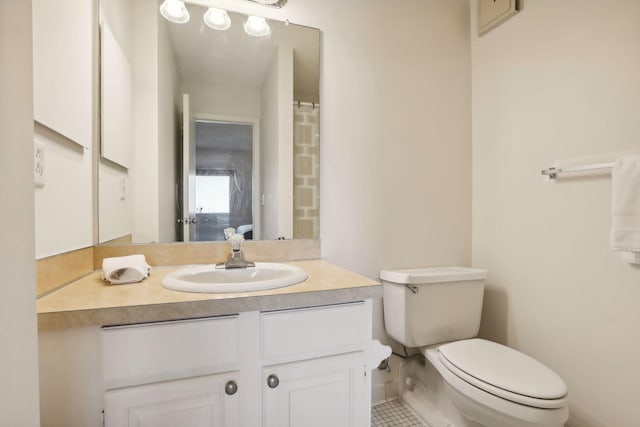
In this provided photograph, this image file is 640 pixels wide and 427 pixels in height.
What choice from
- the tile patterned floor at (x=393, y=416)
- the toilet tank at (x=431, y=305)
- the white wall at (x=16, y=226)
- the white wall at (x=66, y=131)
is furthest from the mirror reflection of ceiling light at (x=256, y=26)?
the tile patterned floor at (x=393, y=416)

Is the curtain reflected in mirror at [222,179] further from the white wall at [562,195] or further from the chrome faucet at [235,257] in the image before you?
the white wall at [562,195]

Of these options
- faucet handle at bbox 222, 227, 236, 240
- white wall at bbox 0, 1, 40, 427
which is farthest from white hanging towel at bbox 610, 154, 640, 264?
white wall at bbox 0, 1, 40, 427

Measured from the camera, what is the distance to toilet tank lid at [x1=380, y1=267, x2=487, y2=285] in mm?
1471

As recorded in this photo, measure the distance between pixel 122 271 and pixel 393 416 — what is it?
143cm

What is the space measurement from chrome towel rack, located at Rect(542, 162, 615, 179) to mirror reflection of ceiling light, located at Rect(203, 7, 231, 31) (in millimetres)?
1574

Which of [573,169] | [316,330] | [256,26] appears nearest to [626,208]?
[573,169]

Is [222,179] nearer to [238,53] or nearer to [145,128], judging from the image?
[145,128]

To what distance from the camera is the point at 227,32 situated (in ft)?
4.58

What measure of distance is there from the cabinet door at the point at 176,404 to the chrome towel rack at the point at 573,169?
1.48 meters

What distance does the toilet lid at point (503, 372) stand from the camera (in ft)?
3.44

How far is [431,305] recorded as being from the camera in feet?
4.94

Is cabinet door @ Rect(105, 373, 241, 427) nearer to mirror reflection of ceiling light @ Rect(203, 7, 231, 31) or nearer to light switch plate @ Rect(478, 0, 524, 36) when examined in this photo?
mirror reflection of ceiling light @ Rect(203, 7, 231, 31)

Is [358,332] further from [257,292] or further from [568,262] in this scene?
[568,262]

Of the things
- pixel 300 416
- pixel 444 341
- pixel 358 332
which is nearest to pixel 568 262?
pixel 444 341
